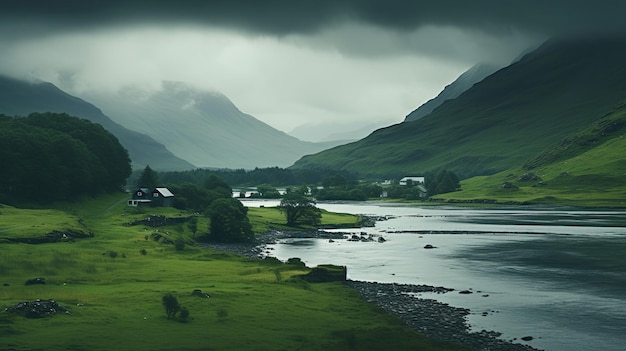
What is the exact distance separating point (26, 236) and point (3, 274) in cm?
2630

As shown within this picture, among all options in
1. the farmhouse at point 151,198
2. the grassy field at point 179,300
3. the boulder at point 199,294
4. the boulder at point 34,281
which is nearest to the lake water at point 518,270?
the grassy field at point 179,300

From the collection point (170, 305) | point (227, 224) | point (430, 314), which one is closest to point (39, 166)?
point (227, 224)

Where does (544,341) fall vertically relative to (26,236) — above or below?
below

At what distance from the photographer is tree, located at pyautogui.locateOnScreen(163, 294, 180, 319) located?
63.5 meters

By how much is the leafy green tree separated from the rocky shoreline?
211 feet

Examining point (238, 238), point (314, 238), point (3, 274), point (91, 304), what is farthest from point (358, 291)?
point (314, 238)

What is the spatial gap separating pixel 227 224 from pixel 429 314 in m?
89.4

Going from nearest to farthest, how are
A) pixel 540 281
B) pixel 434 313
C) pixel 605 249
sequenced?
pixel 434 313, pixel 540 281, pixel 605 249

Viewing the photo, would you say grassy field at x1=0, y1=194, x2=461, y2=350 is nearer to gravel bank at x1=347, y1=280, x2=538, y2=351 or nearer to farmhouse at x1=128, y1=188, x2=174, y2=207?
gravel bank at x1=347, y1=280, x2=538, y2=351

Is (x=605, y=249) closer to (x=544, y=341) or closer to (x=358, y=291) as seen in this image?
(x=358, y=291)

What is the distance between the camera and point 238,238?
158875mm

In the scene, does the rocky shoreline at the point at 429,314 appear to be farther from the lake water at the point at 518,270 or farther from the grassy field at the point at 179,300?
the grassy field at the point at 179,300

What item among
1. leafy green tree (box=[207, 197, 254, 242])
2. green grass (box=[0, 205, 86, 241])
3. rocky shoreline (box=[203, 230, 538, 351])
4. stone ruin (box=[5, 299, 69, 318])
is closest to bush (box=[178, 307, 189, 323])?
stone ruin (box=[5, 299, 69, 318])

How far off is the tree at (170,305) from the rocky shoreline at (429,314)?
83.2 ft
